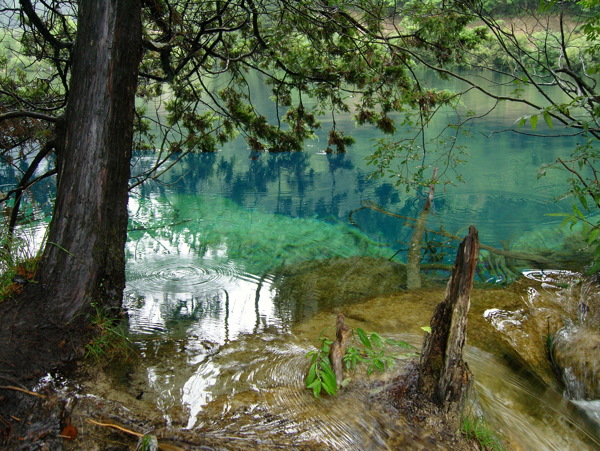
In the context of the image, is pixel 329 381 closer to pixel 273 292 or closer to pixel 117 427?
pixel 117 427

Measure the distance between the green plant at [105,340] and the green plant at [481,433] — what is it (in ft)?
7.07

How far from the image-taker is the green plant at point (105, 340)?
2.82 meters

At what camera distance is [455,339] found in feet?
7.87

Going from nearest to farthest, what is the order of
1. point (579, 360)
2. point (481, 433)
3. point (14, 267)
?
point (481, 433) → point (14, 267) → point (579, 360)

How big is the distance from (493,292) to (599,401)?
1.75 m

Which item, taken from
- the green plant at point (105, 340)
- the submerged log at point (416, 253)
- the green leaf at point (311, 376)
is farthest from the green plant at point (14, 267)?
the submerged log at point (416, 253)

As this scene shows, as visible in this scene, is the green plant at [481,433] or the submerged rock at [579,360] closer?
the green plant at [481,433]

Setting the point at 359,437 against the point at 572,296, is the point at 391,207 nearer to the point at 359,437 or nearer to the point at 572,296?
the point at 572,296

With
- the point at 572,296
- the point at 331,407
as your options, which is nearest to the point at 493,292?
the point at 572,296

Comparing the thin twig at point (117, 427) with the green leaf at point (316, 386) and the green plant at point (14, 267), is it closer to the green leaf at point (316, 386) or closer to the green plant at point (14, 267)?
the green leaf at point (316, 386)

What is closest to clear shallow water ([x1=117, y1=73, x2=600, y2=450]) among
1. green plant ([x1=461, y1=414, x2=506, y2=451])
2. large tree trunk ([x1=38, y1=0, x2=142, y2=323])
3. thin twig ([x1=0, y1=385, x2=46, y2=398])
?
green plant ([x1=461, y1=414, x2=506, y2=451])

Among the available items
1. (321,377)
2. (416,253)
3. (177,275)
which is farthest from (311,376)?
(416,253)

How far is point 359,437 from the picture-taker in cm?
229

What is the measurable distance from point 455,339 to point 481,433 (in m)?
0.49
